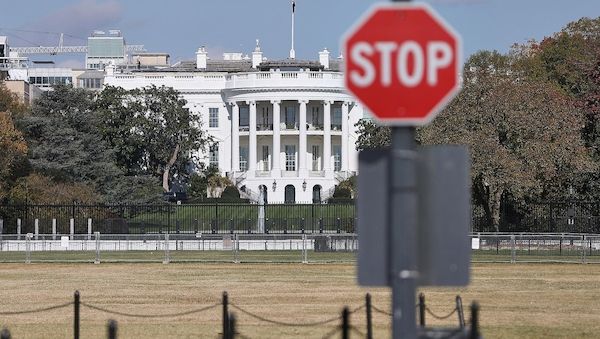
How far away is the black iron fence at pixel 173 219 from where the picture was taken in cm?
8444

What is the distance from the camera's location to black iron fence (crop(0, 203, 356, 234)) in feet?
277

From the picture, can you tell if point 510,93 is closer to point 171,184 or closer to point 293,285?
point 293,285

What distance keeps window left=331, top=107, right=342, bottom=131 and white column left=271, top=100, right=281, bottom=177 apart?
6848 mm

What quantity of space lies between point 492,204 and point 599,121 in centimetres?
1139

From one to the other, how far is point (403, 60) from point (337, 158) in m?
142

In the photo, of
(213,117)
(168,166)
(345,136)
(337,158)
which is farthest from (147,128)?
(213,117)

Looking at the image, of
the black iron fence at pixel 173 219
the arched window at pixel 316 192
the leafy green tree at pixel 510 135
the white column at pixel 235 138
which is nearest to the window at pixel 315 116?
the white column at pixel 235 138

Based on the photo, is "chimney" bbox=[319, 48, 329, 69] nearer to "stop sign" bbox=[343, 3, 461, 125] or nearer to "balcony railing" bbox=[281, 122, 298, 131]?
"balcony railing" bbox=[281, 122, 298, 131]

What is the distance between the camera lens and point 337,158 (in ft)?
495

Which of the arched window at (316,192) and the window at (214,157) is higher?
the window at (214,157)

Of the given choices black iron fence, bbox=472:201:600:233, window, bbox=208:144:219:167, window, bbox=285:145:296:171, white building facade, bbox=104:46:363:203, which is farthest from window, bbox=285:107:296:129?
black iron fence, bbox=472:201:600:233

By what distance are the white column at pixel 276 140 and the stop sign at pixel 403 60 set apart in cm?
13561

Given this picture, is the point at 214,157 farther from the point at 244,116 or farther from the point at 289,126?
the point at 289,126

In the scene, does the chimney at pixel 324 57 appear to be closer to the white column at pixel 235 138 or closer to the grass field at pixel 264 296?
the white column at pixel 235 138
